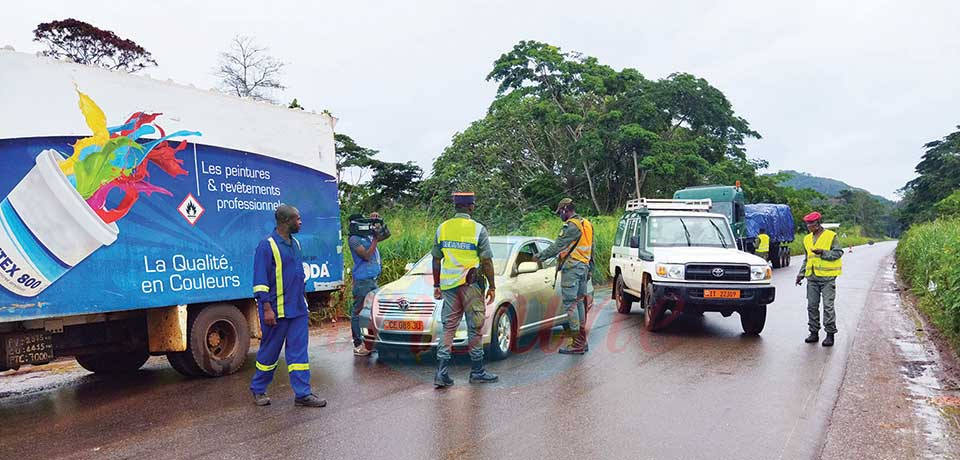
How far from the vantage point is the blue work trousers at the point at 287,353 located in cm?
614

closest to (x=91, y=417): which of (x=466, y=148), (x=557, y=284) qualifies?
(x=557, y=284)

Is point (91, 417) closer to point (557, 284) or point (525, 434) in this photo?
point (525, 434)

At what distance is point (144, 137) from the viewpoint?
6688 millimetres

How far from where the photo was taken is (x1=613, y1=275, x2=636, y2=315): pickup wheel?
12.1 meters

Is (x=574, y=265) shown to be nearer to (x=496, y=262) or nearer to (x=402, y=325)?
(x=496, y=262)

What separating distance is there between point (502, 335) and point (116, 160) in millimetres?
4493

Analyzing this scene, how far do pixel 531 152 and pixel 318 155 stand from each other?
28.0m

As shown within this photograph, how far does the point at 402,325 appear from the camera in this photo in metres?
7.61

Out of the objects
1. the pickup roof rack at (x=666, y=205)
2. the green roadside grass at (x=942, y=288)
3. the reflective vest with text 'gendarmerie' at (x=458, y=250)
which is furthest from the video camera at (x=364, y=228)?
the green roadside grass at (x=942, y=288)

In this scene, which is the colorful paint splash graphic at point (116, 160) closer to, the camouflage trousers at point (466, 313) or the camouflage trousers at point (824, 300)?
the camouflage trousers at point (466, 313)

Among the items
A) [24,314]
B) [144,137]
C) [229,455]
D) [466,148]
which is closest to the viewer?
[229,455]

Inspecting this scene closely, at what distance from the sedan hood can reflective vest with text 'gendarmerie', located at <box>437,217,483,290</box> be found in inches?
156

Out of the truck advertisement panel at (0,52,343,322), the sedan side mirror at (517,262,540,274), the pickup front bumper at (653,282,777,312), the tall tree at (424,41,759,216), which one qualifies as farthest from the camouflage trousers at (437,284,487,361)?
the tall tree at (424,41,759,216)

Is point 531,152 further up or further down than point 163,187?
further up
